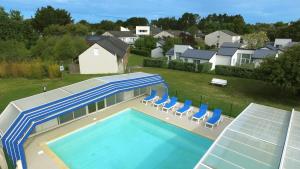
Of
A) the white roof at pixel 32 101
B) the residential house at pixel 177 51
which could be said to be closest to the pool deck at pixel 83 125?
the white roof at pixel 32 101

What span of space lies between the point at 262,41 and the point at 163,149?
49307 mm

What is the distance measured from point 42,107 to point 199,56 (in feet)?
89.0

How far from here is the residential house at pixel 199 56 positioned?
1290 inches

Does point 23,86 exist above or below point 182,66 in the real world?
below

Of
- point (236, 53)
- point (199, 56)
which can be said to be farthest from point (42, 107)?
point (236, 53)

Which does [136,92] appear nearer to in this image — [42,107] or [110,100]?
[110,100]

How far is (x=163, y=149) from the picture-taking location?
11203mm

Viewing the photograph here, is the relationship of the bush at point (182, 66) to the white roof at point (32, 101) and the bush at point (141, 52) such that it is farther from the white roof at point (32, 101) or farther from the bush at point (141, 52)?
the white roof at point (32, 101)

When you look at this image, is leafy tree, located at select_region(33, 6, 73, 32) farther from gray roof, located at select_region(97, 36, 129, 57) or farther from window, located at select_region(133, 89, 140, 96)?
window, located at select_region(133, 89, 140, 96)

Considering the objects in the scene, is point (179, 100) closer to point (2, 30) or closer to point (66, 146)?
point (66, 146)

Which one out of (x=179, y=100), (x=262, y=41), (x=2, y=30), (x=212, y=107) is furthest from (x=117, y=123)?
(x=262, y=41)

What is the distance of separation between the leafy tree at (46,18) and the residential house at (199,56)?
48.1 metres

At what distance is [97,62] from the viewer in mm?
29312

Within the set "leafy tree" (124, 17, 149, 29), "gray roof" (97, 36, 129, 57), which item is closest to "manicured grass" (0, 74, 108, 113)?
"gray roof" (97, 36, 129, 57)
